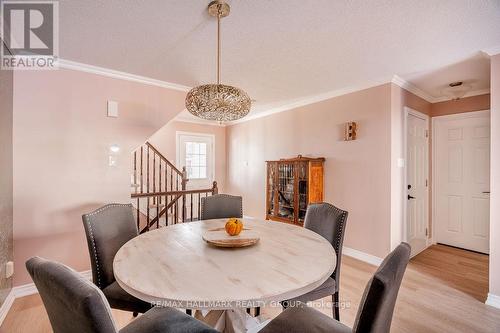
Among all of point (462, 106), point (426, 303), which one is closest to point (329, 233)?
point (426, 303)

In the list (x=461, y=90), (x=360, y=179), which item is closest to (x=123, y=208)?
(x=360, y=179)

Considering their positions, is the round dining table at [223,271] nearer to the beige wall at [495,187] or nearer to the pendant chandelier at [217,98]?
the pendant chandelier at [217,98]

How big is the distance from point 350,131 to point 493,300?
86.2 inches

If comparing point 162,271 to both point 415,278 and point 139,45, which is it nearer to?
point 139,45

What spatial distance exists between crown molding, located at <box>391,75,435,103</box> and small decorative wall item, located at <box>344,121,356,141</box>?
0.68 metres

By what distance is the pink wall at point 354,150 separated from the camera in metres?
3.06

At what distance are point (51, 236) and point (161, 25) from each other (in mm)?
2330

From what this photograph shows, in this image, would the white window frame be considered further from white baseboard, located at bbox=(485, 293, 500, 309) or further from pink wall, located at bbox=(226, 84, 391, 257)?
white baseboard, located at bbox=(485, 293, 500, 309)

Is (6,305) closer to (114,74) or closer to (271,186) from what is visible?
(114,74)

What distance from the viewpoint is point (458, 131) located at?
11.9 ft

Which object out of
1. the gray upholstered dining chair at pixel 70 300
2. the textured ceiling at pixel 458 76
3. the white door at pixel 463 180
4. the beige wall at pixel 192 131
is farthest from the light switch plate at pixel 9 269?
the white door at pixel 463 180

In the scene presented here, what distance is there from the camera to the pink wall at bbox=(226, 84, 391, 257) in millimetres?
3062

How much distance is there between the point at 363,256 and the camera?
10.7 ft

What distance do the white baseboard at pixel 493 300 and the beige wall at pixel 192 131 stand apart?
15.6 ft
